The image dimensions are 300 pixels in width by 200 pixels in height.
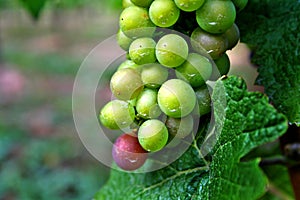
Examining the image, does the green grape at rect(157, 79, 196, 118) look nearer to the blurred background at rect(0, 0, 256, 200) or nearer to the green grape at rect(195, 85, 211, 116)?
the green grape at rect(195, 85, 211, 116)

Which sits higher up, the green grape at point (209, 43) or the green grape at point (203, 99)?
the green grape at point (209, 43)

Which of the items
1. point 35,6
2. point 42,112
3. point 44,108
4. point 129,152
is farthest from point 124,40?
point 44,108

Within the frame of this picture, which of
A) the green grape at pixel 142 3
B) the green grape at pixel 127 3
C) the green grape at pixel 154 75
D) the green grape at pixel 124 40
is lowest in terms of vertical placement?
the green grape at pixel 154 75

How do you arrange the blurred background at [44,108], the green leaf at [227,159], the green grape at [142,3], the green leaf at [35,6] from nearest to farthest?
the green leaf at [227,159] → the green grape at [142,3] → the green leaf at [35,6] → the blurred background at [44,108]

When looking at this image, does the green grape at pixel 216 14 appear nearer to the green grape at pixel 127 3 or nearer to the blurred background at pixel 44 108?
the green grape at pixel 127 3

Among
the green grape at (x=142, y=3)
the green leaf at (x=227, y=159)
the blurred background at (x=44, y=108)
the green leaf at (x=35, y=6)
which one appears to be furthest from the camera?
the blurred background at (x=44, y=108)

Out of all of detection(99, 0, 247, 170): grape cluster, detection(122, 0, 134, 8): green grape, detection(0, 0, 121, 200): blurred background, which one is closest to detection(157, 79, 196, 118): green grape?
detection(99, 0, 247, 170): grape cluster

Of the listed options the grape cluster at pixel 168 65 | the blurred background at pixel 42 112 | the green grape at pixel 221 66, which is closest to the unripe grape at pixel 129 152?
the grape cluster at pixel 168 65
